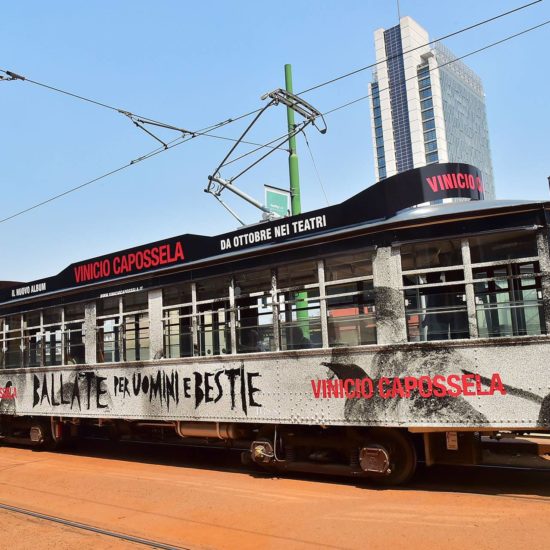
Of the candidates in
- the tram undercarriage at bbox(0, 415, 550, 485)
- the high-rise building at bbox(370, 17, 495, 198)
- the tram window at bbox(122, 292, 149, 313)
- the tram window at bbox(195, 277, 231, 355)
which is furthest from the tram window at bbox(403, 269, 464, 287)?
the high-rise building at bbox(370, 17, 495, 198)

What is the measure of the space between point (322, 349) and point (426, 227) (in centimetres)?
214

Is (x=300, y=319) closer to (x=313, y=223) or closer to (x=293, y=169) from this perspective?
(x=313, y=223)

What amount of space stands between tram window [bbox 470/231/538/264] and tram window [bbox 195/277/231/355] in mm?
3902

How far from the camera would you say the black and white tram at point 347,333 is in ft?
23.7

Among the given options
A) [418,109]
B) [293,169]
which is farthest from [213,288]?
[418,109]

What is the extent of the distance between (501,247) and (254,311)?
371 centimetres

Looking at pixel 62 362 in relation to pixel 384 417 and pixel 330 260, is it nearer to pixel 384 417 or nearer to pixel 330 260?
pixel 330 260

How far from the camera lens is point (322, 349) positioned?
827cm

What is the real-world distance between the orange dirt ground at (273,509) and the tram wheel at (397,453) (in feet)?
0.64

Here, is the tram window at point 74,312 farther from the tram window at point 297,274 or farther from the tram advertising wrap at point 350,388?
the tram window at point 297,274

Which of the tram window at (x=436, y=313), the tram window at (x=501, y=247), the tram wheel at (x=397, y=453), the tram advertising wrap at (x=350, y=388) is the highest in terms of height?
the tram window at (x=501, y=247)

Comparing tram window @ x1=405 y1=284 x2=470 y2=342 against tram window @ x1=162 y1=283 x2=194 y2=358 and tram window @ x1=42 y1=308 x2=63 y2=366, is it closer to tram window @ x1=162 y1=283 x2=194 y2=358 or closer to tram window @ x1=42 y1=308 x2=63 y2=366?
tram window @ x1=162 y1=283 x2=194 y2=358

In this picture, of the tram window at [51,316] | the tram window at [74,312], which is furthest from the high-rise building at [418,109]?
the tram window at [74,312]

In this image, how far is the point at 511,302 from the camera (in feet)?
23.7
